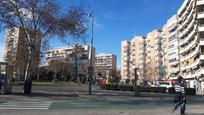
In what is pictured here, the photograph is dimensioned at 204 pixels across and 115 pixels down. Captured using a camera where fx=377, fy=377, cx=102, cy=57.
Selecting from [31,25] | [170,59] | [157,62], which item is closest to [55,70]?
[170,59]

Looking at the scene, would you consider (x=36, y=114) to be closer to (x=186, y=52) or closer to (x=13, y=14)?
(x=13, y=14)

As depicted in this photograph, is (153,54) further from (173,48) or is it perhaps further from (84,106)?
(84,106)

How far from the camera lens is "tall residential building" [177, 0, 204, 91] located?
8056 centimetres

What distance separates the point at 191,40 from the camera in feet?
312

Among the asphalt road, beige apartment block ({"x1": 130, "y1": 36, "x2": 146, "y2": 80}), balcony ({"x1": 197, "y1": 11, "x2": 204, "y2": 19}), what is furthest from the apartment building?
the asphalt road

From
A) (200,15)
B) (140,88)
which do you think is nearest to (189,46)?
(200,15)

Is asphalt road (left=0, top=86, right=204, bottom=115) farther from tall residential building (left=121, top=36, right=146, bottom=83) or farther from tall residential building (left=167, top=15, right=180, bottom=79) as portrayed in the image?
tall residential building (left=121, top=36, right=146, bottom=83)

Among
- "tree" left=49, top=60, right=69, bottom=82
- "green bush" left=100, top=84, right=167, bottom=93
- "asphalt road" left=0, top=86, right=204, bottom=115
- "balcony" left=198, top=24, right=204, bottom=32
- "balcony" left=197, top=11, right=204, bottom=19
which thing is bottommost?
"asphalt road" left=0, top=86, right=204, bottom=115

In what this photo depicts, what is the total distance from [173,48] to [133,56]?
55753 mm

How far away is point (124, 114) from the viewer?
59.4 feet

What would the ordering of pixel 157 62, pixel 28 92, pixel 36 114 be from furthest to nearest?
pixel 157 62, pixel 28 92, pixel 36 114

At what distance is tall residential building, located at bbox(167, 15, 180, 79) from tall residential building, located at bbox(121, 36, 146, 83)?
21453mm

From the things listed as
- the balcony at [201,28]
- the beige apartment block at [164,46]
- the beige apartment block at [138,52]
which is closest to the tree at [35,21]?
the balcony at [201,28]

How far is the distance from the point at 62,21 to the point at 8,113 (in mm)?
16829
